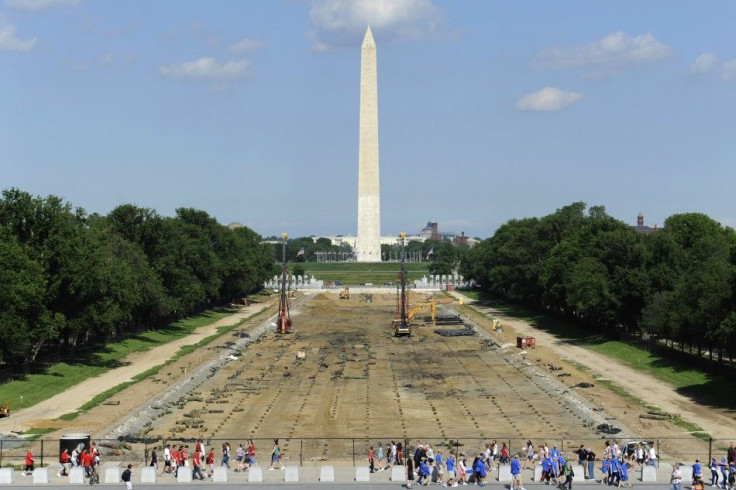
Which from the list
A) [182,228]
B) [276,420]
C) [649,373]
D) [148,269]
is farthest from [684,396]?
[182,228]

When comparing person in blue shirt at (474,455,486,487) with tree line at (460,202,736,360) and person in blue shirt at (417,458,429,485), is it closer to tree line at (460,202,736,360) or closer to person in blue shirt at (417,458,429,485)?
person in blue shirt at (417,458,429,485)

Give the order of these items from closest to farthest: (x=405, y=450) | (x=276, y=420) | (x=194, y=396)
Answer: (x=405, y=450)
(x=276, y=420)
(x=194, y=396)

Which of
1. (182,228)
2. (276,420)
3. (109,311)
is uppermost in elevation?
(182,228)

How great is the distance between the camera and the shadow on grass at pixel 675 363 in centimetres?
6553

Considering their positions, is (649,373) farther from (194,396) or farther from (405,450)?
(405,450)

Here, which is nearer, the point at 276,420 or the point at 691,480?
the point at 691,480

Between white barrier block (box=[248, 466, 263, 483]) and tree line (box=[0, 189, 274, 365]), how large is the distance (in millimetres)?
31081

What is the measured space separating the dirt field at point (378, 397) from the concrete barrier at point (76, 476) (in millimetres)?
10722

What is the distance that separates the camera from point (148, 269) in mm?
104875

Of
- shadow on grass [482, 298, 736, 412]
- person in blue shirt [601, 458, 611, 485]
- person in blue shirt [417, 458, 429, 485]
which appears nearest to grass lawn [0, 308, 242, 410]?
person in blue shirt [417, 458, 429, 485]

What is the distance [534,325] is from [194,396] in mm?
68202

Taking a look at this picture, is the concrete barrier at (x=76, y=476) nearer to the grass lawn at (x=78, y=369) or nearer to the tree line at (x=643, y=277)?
the grass lawn at (x=78, y=369)

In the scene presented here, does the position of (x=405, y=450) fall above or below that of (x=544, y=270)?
below

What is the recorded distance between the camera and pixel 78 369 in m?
78.9
